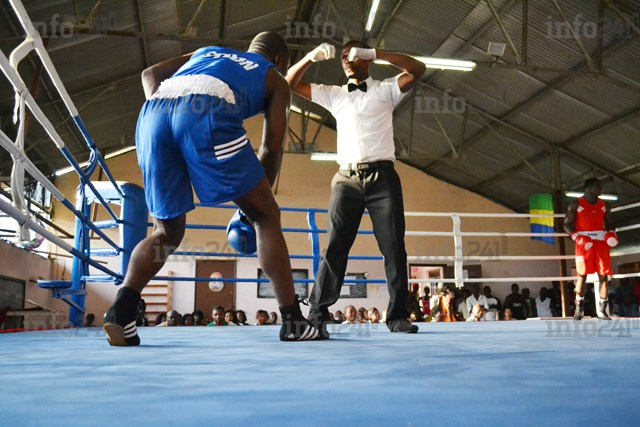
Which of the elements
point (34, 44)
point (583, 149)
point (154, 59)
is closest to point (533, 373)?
point (34, 44)

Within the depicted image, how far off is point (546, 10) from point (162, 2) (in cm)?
454

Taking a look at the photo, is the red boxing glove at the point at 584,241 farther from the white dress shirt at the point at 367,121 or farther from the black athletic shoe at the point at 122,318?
the black athletic shoe at the point at 122,318

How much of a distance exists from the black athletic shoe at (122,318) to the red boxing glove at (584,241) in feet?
10.5

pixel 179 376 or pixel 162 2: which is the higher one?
pixel 162 2

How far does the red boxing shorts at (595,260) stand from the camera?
12.0 ft

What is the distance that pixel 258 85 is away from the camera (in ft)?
5.07

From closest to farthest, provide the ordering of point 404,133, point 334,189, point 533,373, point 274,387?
point 274,387
point 533,373
point 334,189
point 404,133

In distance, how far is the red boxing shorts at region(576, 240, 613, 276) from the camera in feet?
12.0

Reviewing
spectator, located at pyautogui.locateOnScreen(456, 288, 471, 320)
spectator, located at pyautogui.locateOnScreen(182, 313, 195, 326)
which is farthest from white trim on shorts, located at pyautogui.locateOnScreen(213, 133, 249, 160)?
spectator, located at pyautogui.locateOnScreen(456, 288, 471, 320)

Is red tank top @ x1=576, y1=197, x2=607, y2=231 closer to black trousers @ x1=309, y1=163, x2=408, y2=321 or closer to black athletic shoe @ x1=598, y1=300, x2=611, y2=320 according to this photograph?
black athletic shoe @ x1=598, y1=300, x2=611, y2=320

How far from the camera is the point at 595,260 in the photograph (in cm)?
369

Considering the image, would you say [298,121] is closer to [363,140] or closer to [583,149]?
[583,149]

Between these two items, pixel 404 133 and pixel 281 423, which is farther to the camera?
pixel 404 133

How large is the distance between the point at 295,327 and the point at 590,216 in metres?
2.91
